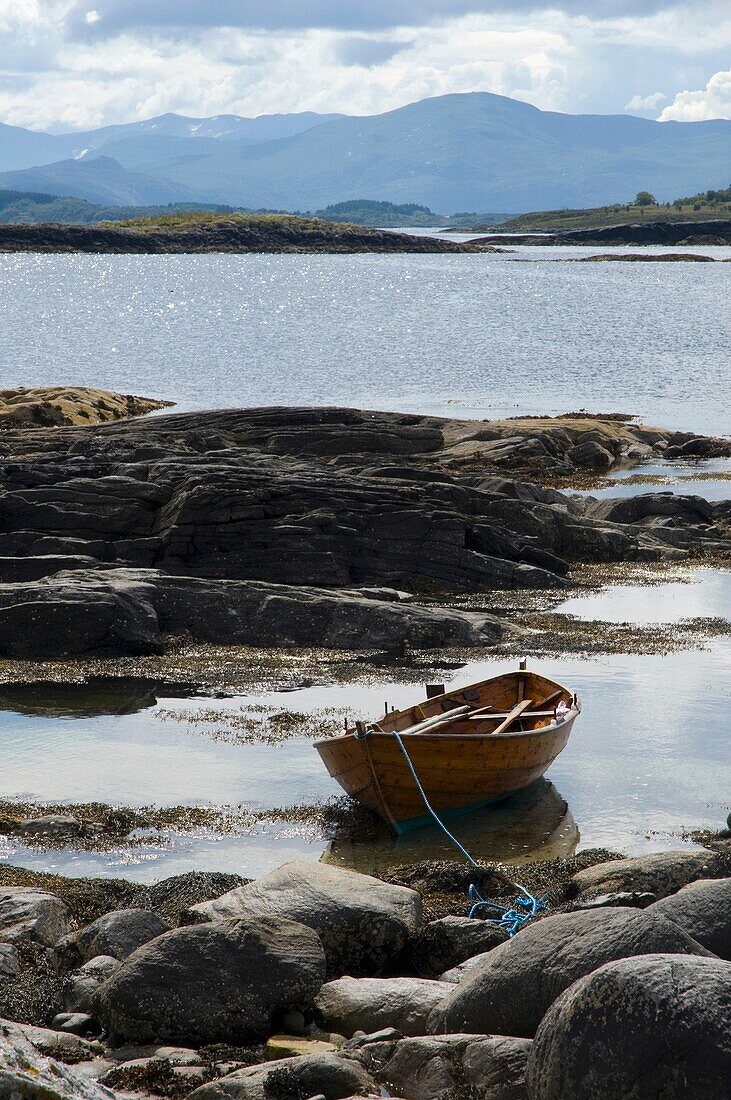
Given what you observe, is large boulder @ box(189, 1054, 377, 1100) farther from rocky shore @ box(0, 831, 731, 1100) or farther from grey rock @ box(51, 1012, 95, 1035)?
grey rock @ box(51, 1012, 95, 1035)

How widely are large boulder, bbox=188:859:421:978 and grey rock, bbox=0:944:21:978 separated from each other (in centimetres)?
167

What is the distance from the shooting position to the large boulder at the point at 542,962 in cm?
839

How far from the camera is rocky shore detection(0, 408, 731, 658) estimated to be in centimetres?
2620

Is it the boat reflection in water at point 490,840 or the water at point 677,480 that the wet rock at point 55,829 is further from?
the water at point 677,480

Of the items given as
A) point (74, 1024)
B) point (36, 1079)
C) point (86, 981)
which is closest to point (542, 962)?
point (36, 1079)

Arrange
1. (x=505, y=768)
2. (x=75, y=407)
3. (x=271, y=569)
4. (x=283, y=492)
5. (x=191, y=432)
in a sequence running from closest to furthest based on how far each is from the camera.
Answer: (x=505, y=768), (x=271, y=569), (x=283, y=492), (x=191, y=432), (x=75, y=407)

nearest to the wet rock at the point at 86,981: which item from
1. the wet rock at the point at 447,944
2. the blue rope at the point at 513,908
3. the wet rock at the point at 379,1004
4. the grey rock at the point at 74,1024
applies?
the grey rock at the point at 74,1024

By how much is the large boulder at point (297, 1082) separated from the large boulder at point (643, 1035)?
1.62 meters

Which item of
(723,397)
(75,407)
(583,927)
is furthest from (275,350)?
(583,927)

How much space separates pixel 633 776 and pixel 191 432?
2888cm

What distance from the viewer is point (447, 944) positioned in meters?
11.9

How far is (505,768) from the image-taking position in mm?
18203

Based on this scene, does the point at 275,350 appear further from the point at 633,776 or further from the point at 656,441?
the point at 633,776

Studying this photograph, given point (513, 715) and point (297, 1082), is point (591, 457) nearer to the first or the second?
point (513, 715)
